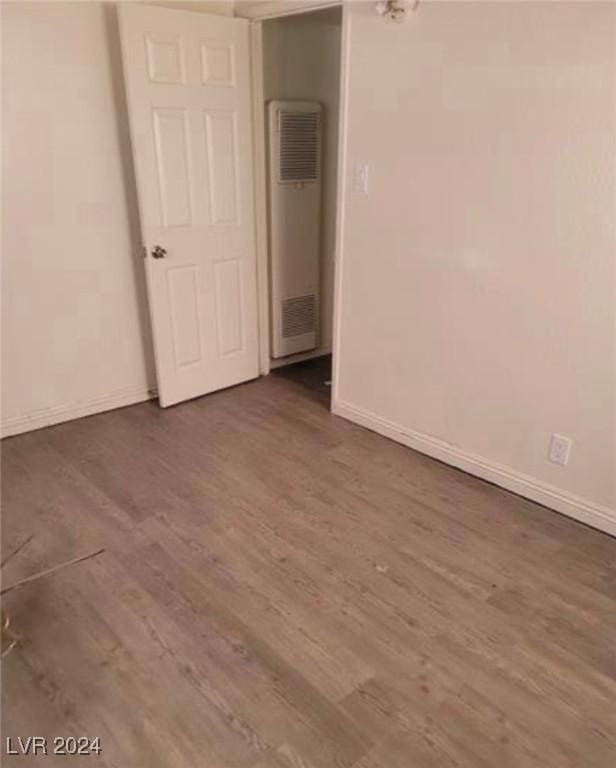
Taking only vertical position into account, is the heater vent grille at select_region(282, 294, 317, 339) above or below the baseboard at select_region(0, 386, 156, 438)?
above

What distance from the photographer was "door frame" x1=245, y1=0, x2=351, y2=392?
2717 mm

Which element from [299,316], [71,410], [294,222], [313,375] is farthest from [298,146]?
[71,410]

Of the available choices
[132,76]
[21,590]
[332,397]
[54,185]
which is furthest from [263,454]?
[132,76]

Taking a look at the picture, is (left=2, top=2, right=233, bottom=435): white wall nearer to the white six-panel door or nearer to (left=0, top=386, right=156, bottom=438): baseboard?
(left=0, top=386, right=156, bottom=438): baseboard

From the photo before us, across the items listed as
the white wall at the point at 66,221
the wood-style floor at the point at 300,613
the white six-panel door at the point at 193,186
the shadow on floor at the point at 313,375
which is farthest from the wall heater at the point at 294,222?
the wood-style floor at the point at 300,613

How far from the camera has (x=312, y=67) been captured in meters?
3.57

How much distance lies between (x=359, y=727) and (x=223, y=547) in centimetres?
88

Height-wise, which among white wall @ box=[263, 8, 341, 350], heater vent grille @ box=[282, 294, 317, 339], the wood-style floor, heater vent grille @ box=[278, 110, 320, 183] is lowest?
the wood-style floor

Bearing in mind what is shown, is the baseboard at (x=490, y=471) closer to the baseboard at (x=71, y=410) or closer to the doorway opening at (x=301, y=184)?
the doorway opening at (x=301, y=184)

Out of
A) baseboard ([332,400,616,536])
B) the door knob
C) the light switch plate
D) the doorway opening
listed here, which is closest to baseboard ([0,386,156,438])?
the door knob

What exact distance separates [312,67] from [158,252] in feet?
5.22

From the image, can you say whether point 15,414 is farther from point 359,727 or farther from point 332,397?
point 359,727

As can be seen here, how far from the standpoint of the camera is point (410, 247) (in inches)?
107

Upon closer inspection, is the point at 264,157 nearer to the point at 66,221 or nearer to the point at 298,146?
the point at 298,146
